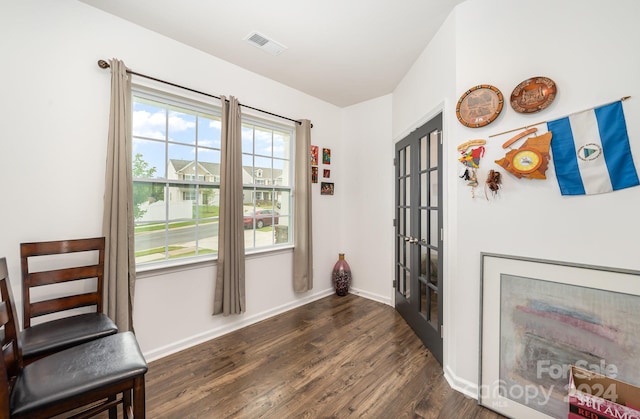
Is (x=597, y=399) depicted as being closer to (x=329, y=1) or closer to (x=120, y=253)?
(x=329, y=1)

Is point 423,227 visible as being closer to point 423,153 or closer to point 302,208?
point 423,153

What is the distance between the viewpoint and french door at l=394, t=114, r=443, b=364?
2.26 m

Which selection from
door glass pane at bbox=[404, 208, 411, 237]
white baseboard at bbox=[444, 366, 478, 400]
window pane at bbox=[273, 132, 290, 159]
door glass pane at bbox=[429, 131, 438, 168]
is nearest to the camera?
white baseboard at bbox=[444, 366, 478, 400]

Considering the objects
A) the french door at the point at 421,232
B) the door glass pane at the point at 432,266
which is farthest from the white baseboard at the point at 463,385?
the door glass pane at the point at 432,266

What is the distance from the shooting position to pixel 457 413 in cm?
Result: 168

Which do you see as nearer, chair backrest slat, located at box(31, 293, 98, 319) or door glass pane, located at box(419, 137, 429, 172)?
chair backrest slat, located at box(31, 293, 98, 319)

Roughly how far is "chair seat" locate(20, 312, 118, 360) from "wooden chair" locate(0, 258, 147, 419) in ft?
0.42

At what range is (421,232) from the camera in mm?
2611

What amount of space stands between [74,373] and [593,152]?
2.73 metres

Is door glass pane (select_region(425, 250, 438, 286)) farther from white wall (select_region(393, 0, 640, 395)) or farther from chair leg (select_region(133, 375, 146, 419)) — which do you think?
chair leg (select_region(133, 375, 146, 419))

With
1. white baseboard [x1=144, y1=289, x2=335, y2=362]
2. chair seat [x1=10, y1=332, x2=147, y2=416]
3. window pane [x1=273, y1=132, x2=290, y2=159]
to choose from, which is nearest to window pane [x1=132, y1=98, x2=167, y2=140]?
window pane [x1=273, y1=132, x2=290, y2=159]

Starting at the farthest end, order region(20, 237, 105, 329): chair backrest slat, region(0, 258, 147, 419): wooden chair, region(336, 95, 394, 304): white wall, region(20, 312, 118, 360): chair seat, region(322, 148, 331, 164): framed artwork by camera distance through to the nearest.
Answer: region(322, 148, 331, 164): framed artwork
region(336, 95, 394, 304): white wall
region(20, 237, 105, 329): chair backrest slat
region(20, 312, 118, 360): chair seat
region(0, 258, 147, 419): wooden chair

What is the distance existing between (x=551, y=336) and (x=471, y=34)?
78.1 inches

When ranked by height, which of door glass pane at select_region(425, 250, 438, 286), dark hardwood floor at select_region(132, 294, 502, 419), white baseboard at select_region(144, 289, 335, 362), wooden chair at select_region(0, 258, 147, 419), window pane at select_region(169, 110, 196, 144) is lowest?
dark hardwood floor at select_region(132, 294, 502, 419)
